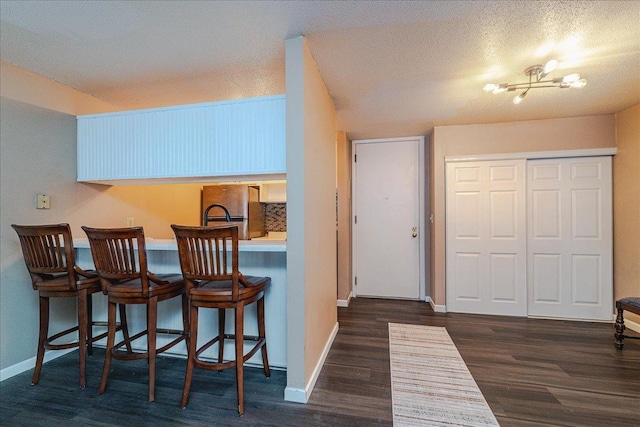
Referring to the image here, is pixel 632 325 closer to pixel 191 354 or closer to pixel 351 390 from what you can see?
pixel 351 390

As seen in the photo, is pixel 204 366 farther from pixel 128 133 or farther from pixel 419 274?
pixel 419 274

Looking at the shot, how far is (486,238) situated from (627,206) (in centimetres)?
131

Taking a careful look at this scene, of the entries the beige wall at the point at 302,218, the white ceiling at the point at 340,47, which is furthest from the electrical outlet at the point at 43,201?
the beige wall at the point at 302,218

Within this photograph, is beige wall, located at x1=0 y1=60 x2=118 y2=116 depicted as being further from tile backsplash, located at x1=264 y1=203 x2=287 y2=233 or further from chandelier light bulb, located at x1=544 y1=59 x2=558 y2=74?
chandelier light bulb, located at x1=544 y1=59 x2=558 y2=74

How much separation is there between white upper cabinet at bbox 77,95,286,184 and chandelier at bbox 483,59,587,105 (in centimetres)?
177

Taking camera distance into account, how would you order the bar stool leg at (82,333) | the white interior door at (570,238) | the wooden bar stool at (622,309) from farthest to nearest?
the white interior door at (570,238)
the wooden bar stool at (622,309)
the bar stool leg at (82,333)

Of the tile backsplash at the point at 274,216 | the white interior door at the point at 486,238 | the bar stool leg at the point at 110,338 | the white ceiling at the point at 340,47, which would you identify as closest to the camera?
the white ceiling at the point at 340,47

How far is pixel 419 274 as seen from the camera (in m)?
3.90

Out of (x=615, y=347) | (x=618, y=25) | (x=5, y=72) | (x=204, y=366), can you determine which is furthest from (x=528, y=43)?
(x=5, y=72)

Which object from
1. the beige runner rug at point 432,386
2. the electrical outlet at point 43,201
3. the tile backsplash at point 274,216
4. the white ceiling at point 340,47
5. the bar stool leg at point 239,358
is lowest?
the beige runner rug at point 432,386

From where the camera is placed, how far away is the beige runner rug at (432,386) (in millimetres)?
1597

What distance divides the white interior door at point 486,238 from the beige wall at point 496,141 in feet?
0.36

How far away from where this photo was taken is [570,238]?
3152 mm

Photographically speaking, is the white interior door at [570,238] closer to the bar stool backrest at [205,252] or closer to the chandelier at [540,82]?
the chandelier at [540,82]
